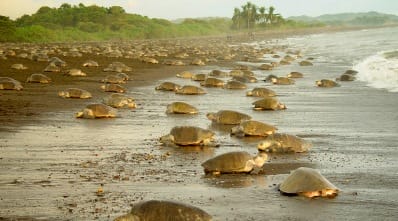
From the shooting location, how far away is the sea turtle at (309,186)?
6.80 meters

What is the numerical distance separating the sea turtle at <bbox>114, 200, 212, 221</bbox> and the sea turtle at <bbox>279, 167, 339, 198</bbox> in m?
1.64

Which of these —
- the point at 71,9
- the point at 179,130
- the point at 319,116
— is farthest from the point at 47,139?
the point at 71,9

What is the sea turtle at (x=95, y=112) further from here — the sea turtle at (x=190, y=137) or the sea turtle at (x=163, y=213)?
the sea turtle at (x=163, y=213)

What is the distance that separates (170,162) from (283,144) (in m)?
2.03

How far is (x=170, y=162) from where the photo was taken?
8.75m

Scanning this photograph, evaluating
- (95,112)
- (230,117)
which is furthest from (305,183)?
(95,112)

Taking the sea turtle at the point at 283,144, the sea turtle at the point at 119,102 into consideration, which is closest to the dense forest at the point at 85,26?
the sea turtle at the point at 119,102

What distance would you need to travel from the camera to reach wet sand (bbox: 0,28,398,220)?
6336 mm

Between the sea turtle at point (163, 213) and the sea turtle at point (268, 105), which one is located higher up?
the sea turtle at point (163, 213)

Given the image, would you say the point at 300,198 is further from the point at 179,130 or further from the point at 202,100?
the point at 202,100

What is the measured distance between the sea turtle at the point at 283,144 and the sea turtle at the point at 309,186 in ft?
8.10

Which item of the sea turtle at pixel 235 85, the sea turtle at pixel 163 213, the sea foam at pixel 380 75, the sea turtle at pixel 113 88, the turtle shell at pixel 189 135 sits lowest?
the sea foam at pixel 380 75

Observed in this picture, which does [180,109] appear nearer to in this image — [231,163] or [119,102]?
[119,102]

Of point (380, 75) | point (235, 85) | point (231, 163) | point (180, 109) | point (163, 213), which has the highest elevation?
point (163, 213)
